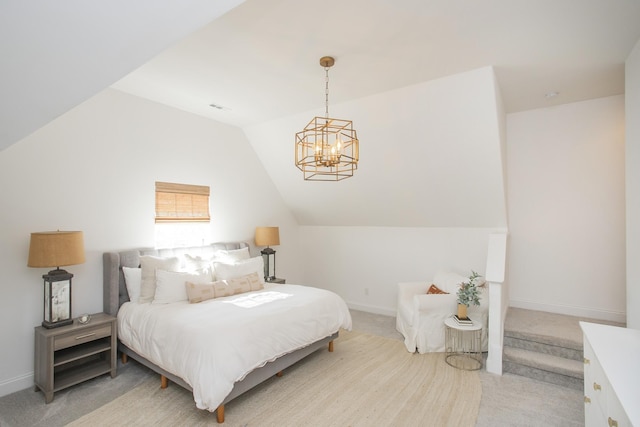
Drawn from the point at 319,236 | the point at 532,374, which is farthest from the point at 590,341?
the point at 319,236

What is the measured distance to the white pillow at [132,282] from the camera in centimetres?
339

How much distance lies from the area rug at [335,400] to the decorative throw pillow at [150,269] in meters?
0.82

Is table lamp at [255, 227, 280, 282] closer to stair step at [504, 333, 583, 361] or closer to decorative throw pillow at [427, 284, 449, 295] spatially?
decorative throw pillow at [427, 284, 449, 295]

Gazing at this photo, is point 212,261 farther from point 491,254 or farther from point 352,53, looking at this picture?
point 491,254

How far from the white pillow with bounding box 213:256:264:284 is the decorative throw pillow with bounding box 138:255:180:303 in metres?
0.47

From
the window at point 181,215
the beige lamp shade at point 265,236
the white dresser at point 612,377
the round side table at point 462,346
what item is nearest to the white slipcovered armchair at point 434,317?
the round side table at point 462,346

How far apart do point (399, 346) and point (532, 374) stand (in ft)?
4.33

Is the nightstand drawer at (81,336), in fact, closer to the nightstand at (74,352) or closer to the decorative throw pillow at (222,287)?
the nightstand at (74,352)

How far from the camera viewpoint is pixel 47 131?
3.04 meters

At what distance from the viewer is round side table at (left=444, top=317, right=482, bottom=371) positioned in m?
3.41

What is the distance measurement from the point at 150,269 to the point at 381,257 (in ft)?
10.8

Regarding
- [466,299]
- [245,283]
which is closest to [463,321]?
[466,299]

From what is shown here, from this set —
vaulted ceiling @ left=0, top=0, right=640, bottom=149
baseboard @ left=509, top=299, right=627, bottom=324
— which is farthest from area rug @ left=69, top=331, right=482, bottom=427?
vaulted ceiling @ left=0, top=0, right=640, bottom=149

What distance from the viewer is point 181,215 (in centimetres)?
416
